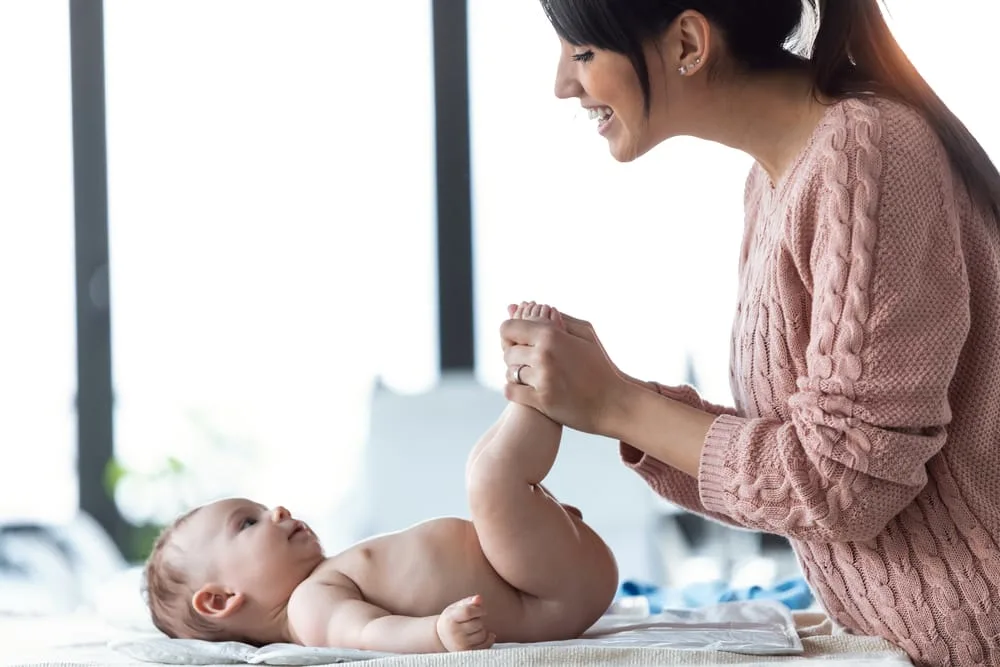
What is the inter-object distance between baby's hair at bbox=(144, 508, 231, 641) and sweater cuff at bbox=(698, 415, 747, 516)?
679 mm

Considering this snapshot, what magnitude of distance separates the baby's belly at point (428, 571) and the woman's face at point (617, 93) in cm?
51

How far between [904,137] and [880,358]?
231 mm

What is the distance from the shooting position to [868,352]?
1.04 meters

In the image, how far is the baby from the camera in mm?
1217

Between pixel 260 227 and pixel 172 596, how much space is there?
2.42 m

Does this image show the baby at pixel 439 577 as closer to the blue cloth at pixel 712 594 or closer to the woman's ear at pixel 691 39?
the woman's ear at pixel 691 39

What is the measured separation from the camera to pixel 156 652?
1.25m

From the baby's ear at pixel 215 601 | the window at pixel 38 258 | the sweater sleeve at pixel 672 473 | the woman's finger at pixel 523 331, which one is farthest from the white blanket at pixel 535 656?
the window at pixel 38 258

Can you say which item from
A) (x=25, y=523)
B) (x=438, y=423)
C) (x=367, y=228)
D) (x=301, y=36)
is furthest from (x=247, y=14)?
(x=25, y=523)

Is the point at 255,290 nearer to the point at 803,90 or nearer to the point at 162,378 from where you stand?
the point at 162,378

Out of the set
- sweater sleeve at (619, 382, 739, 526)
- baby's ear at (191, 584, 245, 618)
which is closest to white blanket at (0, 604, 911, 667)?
baby's ear at (191, 584, 245, 618)

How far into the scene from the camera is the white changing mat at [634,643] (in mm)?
1166

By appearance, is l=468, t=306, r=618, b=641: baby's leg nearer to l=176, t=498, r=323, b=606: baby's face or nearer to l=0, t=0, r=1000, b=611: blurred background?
l=176, t=498, r=323, b=606: baby's face

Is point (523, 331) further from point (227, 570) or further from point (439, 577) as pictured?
point (227, 570)
